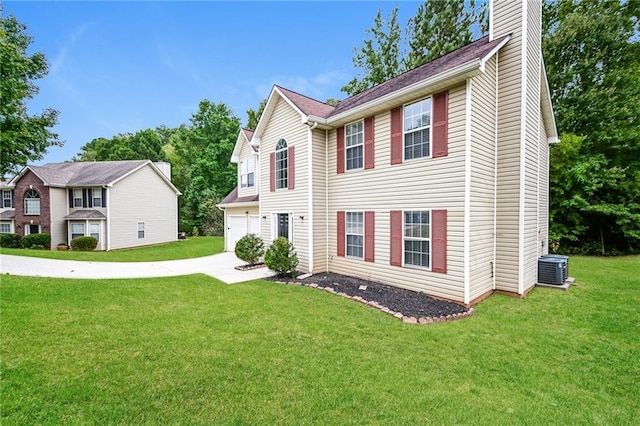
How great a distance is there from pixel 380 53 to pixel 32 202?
27.7 metres

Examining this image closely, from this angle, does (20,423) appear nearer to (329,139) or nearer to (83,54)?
(329,139)

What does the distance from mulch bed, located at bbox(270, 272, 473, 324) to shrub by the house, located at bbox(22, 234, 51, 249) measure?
18.8 meters

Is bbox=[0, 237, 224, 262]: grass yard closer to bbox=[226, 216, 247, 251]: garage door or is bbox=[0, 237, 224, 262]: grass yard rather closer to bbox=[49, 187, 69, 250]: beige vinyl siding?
bbox=[226, 216, 247, 251]: garage door

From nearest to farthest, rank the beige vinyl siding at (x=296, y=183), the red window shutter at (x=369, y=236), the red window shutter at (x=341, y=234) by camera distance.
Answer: the red window shutter at (x=369, y=236), the red window shutter at (x=341, y=234), the beige vinyl siding at (x=296, y=183)

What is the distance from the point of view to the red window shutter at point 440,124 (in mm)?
6879

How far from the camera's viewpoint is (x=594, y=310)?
248 inches

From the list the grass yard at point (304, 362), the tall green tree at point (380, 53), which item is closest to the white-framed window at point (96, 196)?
the grass yard at point (304, 362)

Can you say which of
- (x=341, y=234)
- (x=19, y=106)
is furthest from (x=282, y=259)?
(x=19, y=106)

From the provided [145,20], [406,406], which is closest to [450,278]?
[406,406]

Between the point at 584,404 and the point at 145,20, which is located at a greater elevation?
the point at 145,20

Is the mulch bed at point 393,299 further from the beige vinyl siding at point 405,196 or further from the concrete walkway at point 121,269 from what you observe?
the concrete walkway at point 121,269

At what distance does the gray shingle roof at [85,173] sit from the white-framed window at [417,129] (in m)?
19.6

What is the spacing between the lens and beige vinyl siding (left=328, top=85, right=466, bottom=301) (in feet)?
21.9

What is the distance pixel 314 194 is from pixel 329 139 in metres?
2.12
